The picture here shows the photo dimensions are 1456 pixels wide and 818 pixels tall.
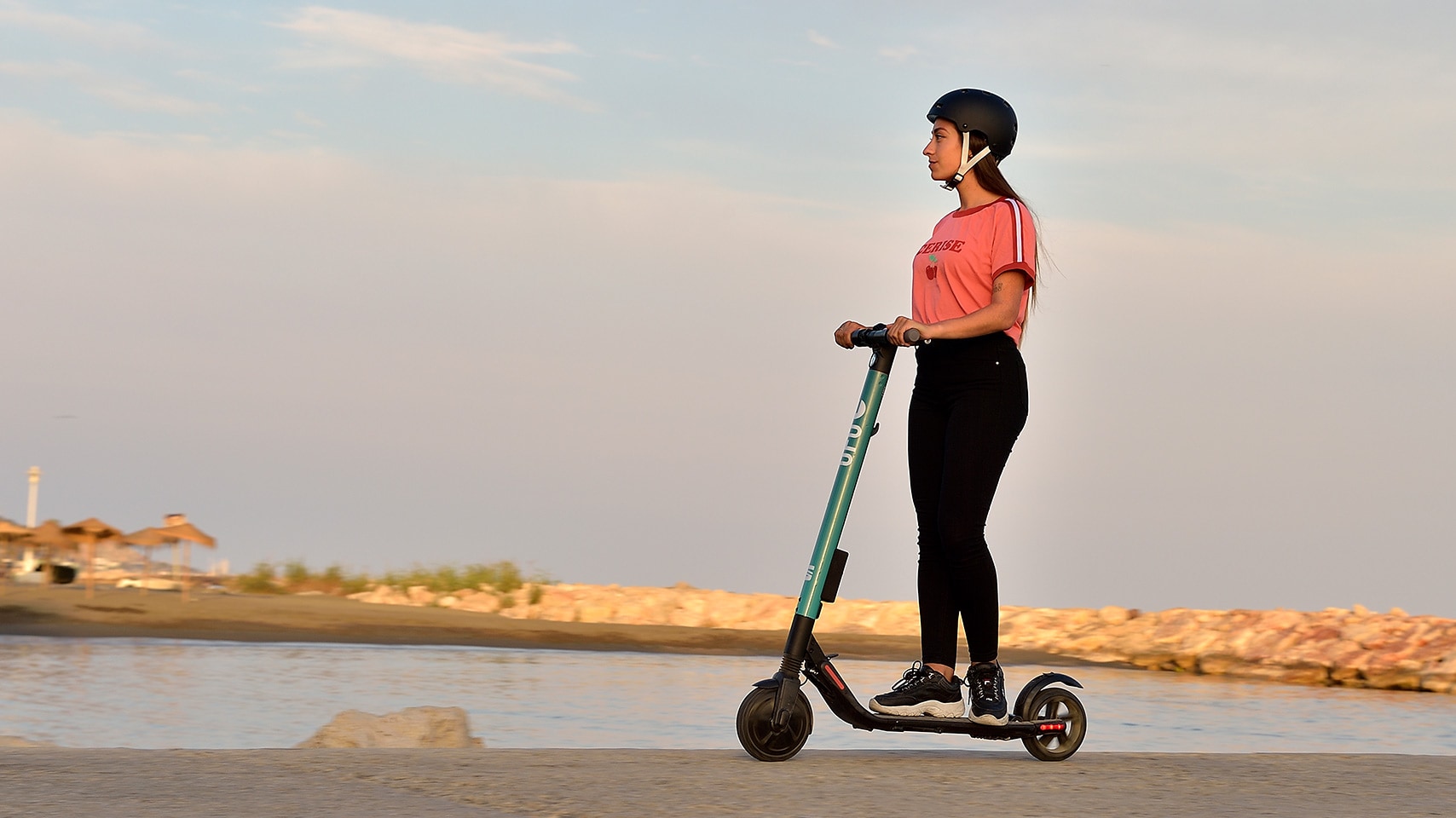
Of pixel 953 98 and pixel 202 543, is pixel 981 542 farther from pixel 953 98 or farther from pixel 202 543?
pixel 202 543

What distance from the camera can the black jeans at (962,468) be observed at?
165 inches

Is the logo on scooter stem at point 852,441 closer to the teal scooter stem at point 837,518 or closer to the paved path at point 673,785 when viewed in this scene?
the teal scooter stem at point 837,518

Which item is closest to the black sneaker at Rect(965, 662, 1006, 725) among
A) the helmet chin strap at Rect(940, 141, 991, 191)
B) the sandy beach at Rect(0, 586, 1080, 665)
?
the helmet chin strap at Rect(940, 141, 991, 191)

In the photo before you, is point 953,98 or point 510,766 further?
point 953,98

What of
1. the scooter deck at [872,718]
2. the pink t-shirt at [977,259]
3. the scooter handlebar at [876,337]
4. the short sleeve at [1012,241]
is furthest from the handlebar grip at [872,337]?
the scooter deck at [872,718]

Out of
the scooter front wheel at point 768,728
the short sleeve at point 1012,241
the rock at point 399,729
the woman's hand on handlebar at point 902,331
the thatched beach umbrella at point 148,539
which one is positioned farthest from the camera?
the thatched beach umbrella at point 148,539

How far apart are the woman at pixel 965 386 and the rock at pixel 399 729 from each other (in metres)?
2.44

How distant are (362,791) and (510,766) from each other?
50cm

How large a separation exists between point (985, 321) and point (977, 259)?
0.23 metres

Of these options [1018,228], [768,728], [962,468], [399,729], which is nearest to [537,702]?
[399,729]

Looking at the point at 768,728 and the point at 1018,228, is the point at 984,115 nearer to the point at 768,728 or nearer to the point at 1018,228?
the point at 1018,228

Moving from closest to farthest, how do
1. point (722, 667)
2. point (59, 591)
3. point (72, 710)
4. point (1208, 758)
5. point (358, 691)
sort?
1. point (1208, 758)
2. point (72, 710)
3. point (358, 691)
4. point (722, 667)
5. point (59, 591)

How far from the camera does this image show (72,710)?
7348 millimetres

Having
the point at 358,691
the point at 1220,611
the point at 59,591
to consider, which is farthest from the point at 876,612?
the point at 358,691
